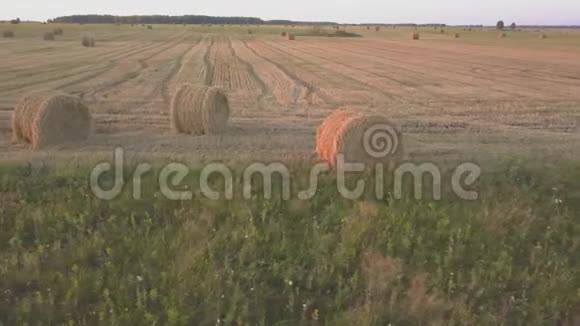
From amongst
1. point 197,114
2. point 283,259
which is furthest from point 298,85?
point 283,259

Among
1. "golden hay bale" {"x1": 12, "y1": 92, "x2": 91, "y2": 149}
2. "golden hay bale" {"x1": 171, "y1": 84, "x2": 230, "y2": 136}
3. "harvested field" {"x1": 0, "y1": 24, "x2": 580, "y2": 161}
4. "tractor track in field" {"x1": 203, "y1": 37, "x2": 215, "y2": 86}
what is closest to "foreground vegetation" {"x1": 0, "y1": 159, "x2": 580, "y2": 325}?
"harvested field" {"x1": 0, "y1": 24, "x2": 580, "y2": 161}

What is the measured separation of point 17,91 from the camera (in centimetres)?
1966

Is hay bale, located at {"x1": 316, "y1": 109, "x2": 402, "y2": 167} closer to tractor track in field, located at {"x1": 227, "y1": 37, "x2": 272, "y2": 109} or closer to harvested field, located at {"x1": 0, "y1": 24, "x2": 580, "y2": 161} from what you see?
harvested field, located at {"x1": 0, "y1": 24, "x2": 580, "y2": 161}

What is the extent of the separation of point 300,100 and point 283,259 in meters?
13.2

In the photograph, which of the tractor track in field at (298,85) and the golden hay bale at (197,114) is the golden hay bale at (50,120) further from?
the tractor track in field at (298,85)

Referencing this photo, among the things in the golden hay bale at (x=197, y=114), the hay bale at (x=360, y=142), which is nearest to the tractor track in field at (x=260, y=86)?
the golden hay bale at (x=197, y=114)

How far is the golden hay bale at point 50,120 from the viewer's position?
12.5 m

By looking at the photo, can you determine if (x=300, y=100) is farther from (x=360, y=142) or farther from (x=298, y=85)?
(x=360, y=142)

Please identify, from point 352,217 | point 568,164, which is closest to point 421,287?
point 352,217

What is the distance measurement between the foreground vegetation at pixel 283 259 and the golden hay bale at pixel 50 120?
4.93 meters

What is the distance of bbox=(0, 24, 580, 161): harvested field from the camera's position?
12.5 meters

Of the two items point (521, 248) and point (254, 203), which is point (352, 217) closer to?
point (254, 203)

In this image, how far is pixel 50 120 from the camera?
1264cm

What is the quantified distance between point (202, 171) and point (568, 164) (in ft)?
17.0
